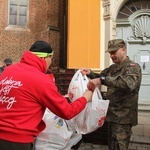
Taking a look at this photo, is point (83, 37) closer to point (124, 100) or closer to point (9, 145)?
point (124, 100)

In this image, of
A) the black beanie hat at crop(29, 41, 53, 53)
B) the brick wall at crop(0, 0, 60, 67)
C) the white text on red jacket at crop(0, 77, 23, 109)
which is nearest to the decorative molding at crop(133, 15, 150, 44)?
the brick wall at crop(0, 0, 60, 67)

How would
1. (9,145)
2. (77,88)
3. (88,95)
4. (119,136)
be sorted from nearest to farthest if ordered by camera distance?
(9,145) → (88,95) → (77,88) → (119,136)

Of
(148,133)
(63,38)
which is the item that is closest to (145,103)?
(148,133)

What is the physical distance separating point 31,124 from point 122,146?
157 centimetres

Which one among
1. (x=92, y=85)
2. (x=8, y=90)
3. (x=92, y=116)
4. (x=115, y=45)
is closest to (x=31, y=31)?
(x=115, y=45)

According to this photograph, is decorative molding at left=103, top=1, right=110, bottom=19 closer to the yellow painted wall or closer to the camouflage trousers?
the yellow painted wall

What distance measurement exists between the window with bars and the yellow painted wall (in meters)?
3.75

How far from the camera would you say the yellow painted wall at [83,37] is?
431 inches

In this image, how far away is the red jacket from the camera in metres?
2.14

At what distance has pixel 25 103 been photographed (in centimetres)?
217

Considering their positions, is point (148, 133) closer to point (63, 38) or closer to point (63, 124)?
point (63, 124)

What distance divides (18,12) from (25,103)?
40.9 feet

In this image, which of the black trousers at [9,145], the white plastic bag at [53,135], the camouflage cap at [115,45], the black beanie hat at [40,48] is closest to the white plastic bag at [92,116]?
the white plastic bag at [53,135]

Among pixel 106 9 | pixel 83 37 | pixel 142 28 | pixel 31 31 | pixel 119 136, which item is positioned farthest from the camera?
pixel 31 31
